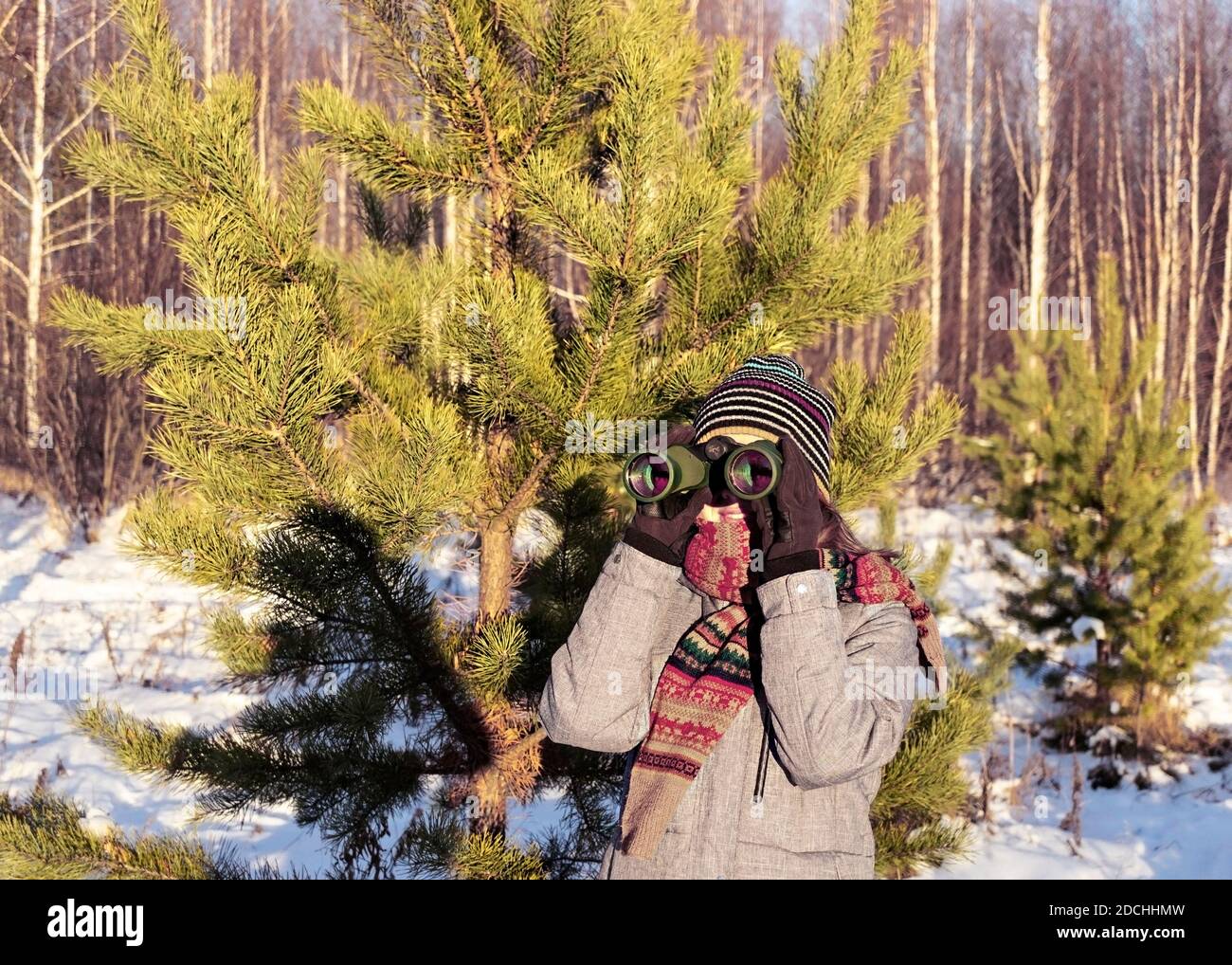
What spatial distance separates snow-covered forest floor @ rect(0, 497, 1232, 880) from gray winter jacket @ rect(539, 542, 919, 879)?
107 cm

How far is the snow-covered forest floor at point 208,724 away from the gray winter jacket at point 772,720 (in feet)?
3.51

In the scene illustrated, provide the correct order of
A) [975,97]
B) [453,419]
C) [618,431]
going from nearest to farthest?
[453,419]
[618,431]
[975,97]

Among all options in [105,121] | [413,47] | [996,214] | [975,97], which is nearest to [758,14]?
[975,97]

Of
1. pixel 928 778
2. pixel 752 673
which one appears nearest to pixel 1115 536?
pixel 928 778

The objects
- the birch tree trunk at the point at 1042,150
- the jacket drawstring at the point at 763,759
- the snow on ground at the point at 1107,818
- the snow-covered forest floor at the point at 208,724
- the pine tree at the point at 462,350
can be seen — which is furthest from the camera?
the birch tree trunk at the point at 1042,150

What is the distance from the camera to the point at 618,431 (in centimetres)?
265

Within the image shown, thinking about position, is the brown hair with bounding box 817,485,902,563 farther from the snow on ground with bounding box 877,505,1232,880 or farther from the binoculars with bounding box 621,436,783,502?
the snow on ground with bounding box 877,505,1232,880

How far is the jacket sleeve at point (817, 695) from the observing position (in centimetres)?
174

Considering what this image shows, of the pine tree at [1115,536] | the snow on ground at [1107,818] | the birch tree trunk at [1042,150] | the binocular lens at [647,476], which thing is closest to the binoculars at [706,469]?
the binocular lens at [647,476]

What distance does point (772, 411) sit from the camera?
189cm

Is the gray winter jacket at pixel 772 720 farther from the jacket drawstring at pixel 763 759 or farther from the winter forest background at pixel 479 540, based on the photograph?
the winter forest background at pixel 479 540

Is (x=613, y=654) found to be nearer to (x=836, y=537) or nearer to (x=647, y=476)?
(x=647, y=476)

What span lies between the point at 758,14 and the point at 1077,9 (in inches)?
208

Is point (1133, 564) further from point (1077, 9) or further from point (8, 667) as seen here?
point (1077, 9)
